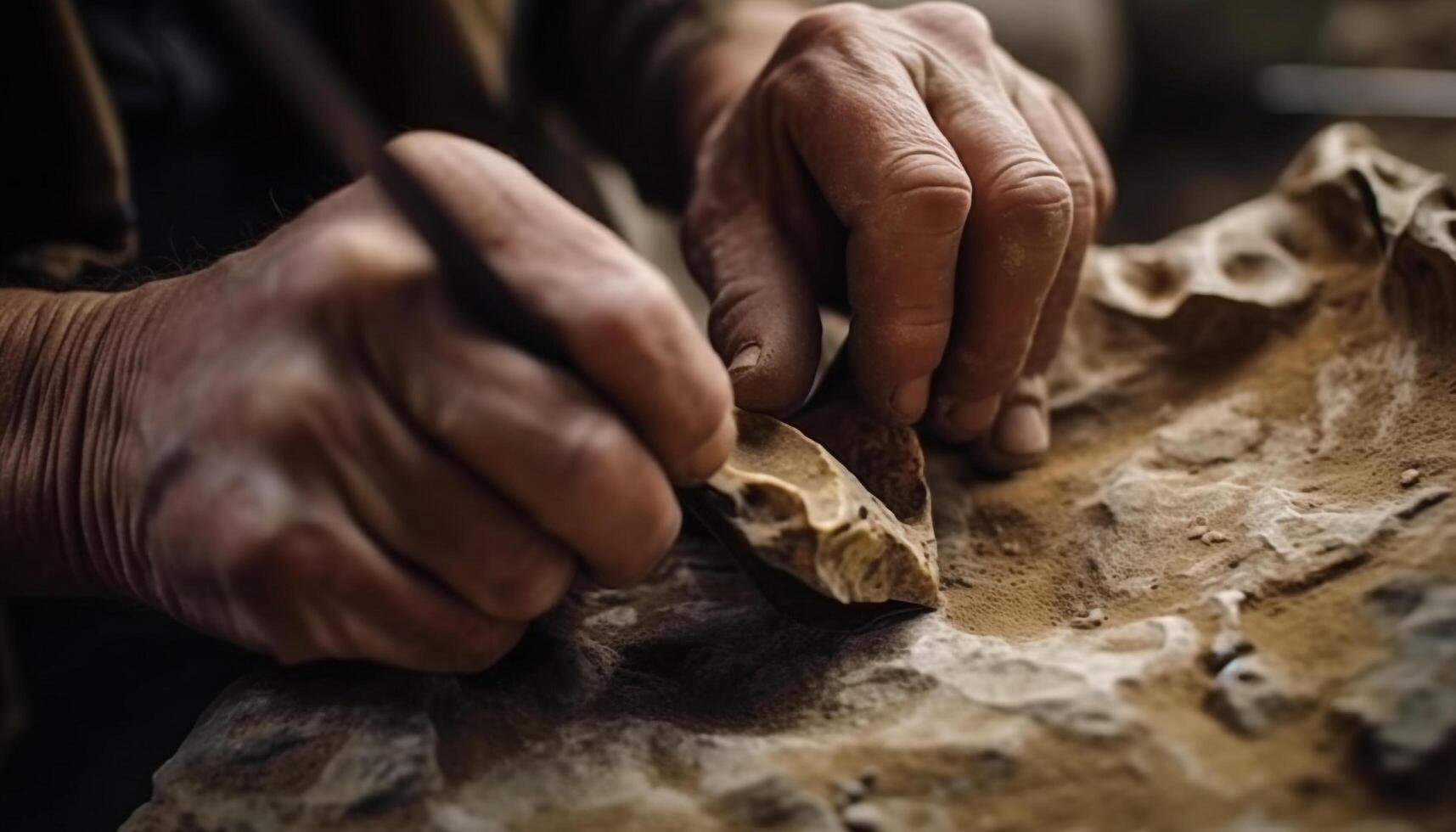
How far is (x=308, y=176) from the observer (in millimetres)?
1853

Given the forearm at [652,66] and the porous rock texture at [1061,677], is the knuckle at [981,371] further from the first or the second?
the forearm at [652,66]

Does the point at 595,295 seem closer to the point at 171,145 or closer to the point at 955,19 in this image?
the point at 955,19

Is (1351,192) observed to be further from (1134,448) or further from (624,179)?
(624,179)

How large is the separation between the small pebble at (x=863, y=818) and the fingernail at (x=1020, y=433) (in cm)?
52

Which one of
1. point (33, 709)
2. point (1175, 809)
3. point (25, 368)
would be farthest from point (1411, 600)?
point (33, 709)

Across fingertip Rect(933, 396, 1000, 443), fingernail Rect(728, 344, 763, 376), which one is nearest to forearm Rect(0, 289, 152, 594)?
fingernail Rect(728, 344, 763, 376)

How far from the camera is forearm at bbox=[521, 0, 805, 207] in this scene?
5.56ft

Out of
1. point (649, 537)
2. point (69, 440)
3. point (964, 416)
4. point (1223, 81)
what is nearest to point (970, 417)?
point (964, 416)

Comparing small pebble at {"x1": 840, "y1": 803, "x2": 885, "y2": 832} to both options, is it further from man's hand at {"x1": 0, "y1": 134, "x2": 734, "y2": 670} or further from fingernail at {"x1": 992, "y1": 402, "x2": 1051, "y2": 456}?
fingernail at {"x1": 992, "y1": 402, "x2": 1051, "y2": 456}

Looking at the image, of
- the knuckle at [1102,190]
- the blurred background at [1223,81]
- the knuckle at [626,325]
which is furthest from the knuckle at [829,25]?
the blurred background at [1223,81]

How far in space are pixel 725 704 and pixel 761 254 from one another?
449 millimetres

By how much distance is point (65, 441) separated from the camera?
3.02ft

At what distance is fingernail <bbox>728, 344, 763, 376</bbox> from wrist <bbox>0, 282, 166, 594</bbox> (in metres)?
0.47

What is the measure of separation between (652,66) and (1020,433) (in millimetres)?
956
